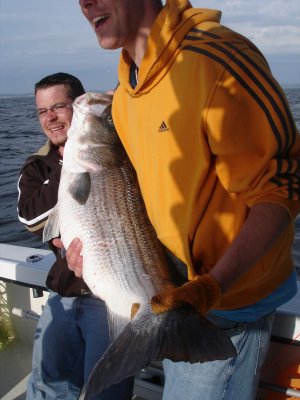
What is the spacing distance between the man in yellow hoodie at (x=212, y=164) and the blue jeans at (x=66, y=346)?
815 mm

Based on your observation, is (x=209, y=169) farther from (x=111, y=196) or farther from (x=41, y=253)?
(x=41, y=253)

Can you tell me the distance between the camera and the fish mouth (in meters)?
2.04

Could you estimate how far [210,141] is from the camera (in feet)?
5.56

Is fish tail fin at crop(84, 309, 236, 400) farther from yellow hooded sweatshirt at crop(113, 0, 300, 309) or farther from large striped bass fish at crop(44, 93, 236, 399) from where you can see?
yellow hooded sweatshirt at crop(113, 0, 300, 309)

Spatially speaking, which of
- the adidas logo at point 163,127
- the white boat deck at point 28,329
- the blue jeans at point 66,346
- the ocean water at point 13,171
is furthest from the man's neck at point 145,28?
the ocean water at point 13,171

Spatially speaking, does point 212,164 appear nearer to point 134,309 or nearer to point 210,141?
point 210,141

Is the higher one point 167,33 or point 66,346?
point 167,33

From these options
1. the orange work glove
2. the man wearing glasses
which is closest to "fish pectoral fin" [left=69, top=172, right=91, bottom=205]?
the man wearing glasses

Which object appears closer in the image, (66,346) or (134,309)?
(134,309)

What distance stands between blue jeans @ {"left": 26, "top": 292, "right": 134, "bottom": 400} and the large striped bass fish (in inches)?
18.0

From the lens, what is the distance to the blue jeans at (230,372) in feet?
6.46

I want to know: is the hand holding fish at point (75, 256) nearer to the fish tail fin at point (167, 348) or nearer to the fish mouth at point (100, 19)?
the fish tail fin at point (167, 348)

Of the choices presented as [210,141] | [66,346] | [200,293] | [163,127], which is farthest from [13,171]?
[200,293]

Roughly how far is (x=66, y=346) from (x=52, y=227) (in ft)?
2.62
